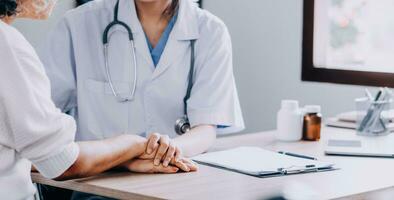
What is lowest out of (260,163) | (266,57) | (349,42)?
(260,163)

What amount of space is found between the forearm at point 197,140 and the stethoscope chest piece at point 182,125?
0.15 feet

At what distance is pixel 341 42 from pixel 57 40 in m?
0.78

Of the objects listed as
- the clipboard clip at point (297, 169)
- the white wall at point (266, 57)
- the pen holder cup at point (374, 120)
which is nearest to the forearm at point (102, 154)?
the clipboard clip at point (297, 169)

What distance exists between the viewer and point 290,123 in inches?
74.0

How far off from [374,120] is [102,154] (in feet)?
2.82

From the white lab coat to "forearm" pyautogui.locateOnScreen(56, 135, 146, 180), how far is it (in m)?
0.36

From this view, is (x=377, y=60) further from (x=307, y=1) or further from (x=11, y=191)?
(x=11, y=191)

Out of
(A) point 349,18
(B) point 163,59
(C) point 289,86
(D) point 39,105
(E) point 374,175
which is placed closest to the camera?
(D) point 39,105

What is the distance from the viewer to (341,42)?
2.04m

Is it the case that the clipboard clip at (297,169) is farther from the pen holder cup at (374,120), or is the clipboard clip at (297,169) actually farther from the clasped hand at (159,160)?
the pen holder cup at (374,120)

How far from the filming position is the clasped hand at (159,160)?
1.50m

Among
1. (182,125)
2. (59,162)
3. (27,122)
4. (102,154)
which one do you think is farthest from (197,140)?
(27,122)

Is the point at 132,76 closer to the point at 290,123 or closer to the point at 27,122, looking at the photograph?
the point at 290,123

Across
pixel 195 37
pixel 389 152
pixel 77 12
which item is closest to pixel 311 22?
pixel 195 37
